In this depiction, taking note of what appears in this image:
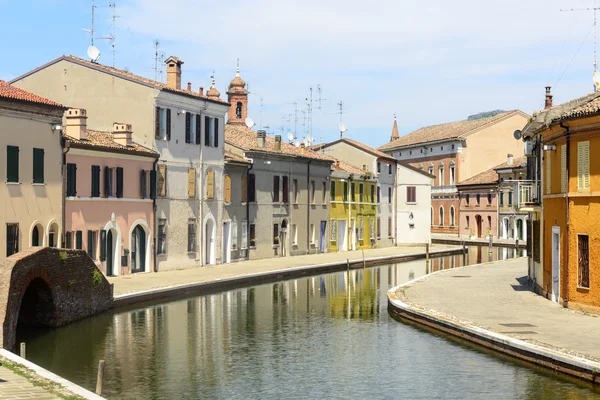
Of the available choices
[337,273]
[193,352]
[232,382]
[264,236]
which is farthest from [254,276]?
[232,382]

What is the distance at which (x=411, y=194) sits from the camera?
253 ft

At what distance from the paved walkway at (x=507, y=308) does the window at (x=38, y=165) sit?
1503 cm

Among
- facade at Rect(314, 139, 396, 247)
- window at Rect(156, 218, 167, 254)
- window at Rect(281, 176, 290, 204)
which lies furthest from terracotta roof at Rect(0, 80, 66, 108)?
facade at Rect(314, 139, 396, 247)

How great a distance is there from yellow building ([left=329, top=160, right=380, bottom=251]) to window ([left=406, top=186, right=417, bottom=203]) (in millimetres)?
4333

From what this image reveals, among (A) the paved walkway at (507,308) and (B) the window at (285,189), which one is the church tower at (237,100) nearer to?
(B) the window at (285,189)

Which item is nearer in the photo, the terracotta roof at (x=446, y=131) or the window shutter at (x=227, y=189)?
the window shutter at (x=227, y=189)

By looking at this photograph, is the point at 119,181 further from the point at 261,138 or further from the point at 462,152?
the point at 462,152

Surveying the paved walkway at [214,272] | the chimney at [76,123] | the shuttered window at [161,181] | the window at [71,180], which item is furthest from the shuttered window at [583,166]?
the shuttered window at [161,181]

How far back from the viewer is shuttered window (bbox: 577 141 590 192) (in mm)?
27750

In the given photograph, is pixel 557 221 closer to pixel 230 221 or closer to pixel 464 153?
pixel 230 221

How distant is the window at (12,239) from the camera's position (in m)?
33.5

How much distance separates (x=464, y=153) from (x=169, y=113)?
5593 cm

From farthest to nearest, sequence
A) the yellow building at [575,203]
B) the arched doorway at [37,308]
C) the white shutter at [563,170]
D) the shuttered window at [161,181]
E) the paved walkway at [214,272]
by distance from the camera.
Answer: the shuttered window at [161,181], the paved walkway at [214,272], the white shutter at [563,170], the arched doorway at [37,308], the yellow building at [575,203]

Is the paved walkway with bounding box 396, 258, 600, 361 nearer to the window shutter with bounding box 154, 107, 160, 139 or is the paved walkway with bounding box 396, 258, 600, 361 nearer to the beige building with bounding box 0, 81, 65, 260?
the beige building with bounding box 0, 81, 65, 260
